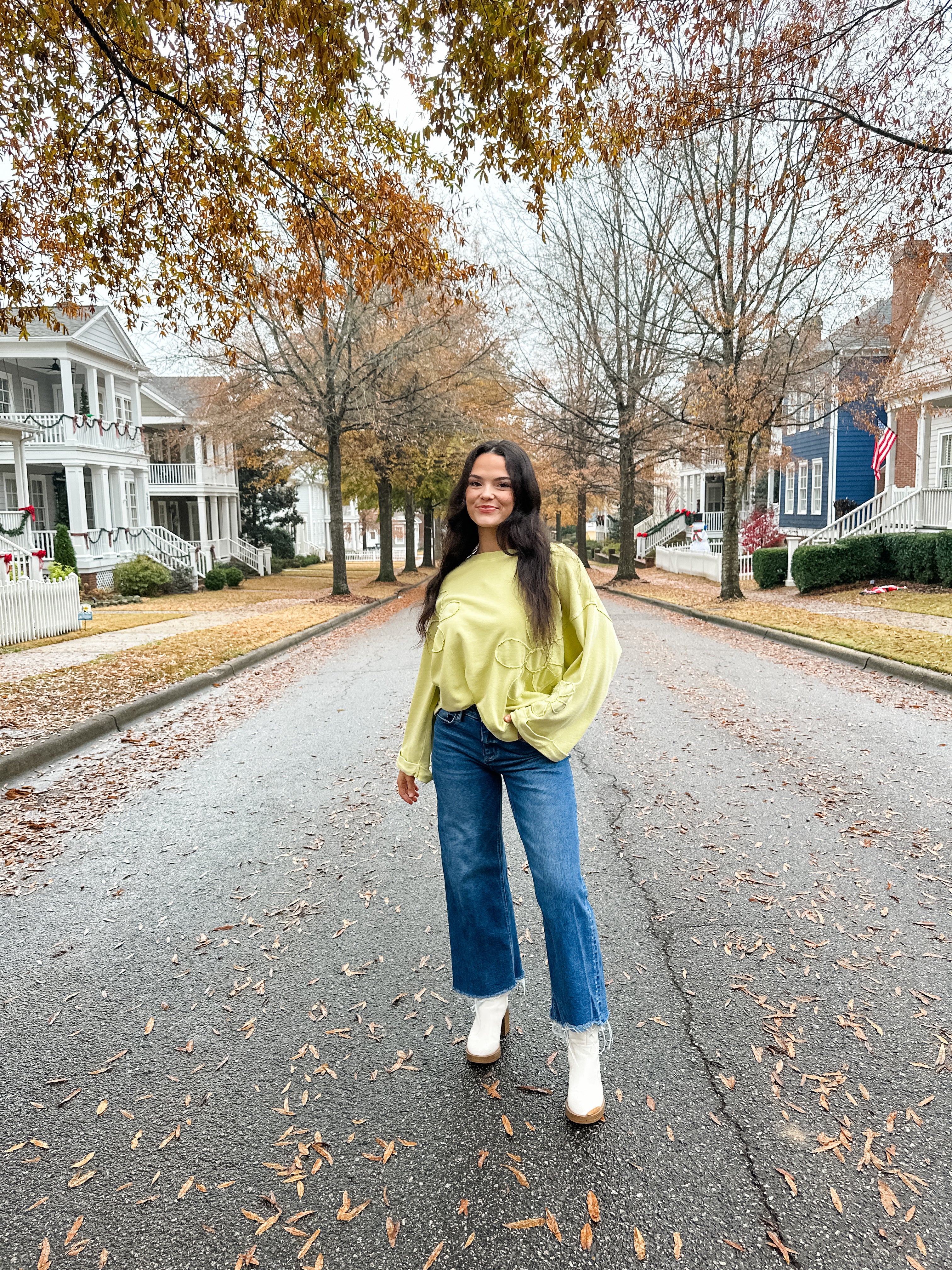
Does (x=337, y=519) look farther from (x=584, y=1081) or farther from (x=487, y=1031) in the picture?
(x=584, y=1081)

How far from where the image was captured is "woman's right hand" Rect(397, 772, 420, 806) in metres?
2.80

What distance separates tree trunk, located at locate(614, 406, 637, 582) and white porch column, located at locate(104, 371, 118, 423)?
17682mm

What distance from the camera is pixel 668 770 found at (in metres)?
6.10

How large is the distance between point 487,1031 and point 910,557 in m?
19.1

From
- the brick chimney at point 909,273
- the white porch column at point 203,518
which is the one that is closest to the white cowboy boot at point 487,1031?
the brick chimney at point 909,273

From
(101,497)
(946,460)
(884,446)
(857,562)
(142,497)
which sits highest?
(884,446)

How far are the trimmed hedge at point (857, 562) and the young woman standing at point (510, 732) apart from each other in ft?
61.9

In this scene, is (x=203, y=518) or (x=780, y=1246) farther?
(x=203, y=518)

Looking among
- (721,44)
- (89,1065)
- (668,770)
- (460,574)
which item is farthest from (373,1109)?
(721,44)

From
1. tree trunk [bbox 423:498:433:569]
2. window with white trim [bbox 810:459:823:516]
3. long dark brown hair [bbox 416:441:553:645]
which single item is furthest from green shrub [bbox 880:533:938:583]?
tree trunk [bbox 423:498:433:569]

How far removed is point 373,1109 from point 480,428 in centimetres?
2502

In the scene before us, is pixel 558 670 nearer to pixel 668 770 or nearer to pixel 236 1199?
pixel 236 1199

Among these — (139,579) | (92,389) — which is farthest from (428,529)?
(139,579)

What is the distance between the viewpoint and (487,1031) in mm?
2768
